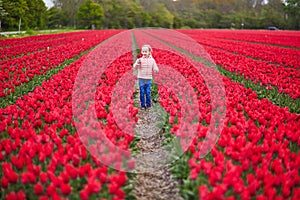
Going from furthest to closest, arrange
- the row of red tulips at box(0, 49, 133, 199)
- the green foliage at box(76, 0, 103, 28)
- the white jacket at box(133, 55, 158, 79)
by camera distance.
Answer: the green foliage at box(76, 0, 103, 28) → the white jacket at box(133, 55, 158, 79) → the row of red tulips at box(0, 49, 133, 199)

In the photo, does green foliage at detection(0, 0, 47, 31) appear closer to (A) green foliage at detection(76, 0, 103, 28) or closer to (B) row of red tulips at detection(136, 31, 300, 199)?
(A) green foliage at detection(76, 0, 103, 28)

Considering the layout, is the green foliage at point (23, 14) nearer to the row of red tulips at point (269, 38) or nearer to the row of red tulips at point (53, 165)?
the row of red tulips at point (269, 38)

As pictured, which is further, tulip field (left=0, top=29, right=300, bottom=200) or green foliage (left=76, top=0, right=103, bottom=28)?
green foliage (left=76, top=0, right=103, bottom=28)

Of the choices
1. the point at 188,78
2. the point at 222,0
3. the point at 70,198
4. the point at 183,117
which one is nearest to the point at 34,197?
the point at 70,198

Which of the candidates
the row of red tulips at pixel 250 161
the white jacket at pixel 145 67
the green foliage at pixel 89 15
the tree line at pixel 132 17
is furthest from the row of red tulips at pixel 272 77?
the green foliage at pixel 89 15

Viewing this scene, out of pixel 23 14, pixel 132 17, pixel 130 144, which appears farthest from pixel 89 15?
pixel 130 144

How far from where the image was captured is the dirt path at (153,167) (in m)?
3.53

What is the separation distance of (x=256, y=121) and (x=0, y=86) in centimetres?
556

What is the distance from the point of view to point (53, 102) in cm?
537

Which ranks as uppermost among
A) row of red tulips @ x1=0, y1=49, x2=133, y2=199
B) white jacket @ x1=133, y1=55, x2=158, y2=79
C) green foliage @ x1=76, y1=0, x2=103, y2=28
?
green foliage @ x1=76, y1=0, x2=103, y2=28

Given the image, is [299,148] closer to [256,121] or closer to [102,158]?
[256,121]

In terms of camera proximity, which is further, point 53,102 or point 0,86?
point 0,86

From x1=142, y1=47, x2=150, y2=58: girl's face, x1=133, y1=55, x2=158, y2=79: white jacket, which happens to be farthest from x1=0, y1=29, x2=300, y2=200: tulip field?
x1=142, y1=47, x2=150, y2=58: girl's face

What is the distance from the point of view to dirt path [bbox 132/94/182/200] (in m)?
3.53
